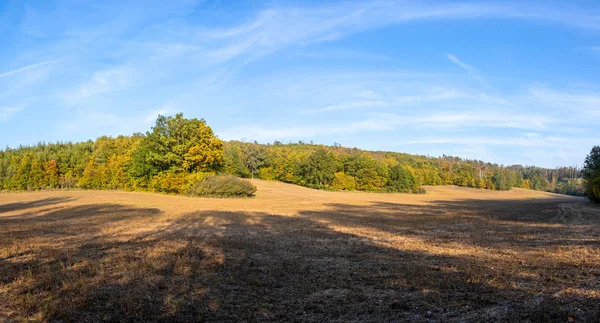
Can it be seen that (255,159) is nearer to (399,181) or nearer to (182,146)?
(399,181)

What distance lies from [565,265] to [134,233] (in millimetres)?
18655

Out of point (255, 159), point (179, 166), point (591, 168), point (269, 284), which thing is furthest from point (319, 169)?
point (269, 284)

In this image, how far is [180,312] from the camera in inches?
295

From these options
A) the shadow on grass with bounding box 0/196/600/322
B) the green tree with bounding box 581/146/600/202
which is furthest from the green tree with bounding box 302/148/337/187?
the shadow on grass with bounding box 0/196/600/322

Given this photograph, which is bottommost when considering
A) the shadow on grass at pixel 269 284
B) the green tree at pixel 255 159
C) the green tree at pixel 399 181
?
the shadow on grass at pixel 269 284

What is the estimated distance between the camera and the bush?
2298 inches

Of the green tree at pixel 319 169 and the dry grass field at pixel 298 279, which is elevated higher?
the green tree at pixel 319 169

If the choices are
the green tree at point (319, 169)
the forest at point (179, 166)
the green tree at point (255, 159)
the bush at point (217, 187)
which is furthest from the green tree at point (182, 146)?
the green tree at point (255, 159)

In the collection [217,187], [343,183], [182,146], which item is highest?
[182,146]

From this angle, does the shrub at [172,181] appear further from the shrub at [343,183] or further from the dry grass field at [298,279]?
the shrub at [343,183]

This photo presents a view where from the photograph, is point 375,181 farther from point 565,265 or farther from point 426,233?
point 565,265

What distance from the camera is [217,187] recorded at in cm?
5812

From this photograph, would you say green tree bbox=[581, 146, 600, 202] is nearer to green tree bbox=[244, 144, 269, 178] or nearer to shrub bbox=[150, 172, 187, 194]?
shrub bbox=[150, 172, 187, 194]

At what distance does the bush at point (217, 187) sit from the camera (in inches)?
2298
